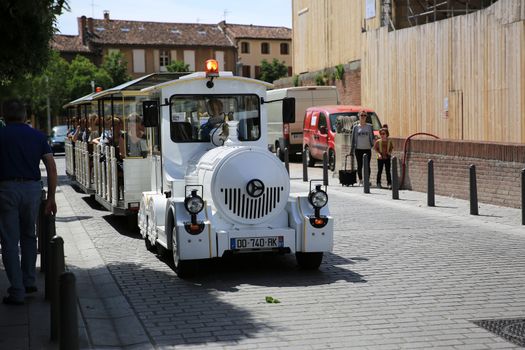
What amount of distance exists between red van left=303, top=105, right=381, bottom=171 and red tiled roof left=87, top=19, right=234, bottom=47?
6908 cm

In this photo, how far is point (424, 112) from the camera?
25703mm

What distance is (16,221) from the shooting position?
770 centimetres

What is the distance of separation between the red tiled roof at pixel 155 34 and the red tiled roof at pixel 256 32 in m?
3.41

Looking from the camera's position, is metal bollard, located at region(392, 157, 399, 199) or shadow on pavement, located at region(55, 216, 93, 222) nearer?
shadow on pavement, located at region(55, 216, 93, 222)

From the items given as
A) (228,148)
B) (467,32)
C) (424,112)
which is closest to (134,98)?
(228,148)

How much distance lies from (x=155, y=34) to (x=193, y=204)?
3636 inches

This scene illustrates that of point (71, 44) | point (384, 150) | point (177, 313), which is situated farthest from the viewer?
point (71, 44)

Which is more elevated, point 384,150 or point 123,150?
point 123,150

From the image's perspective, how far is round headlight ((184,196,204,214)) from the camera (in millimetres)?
8820

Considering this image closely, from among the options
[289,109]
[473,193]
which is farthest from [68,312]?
[473,193]

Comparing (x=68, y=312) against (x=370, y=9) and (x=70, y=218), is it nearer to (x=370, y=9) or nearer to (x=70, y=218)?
(x=70, y=218)

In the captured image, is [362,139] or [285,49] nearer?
[362,139]

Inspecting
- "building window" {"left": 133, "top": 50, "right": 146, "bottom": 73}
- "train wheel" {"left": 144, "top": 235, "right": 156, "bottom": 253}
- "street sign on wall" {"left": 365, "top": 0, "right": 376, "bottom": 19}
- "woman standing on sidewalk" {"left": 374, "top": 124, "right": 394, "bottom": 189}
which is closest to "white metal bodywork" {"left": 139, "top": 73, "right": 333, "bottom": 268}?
"train wheel" {"left": 144, "top": 235, "right": 156, "bottom": 253}

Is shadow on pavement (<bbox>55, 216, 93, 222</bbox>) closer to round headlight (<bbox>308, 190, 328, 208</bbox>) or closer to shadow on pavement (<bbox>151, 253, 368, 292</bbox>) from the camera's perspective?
shadow on pavement (<bbox>151, 253, 368, 292</bbox>)
